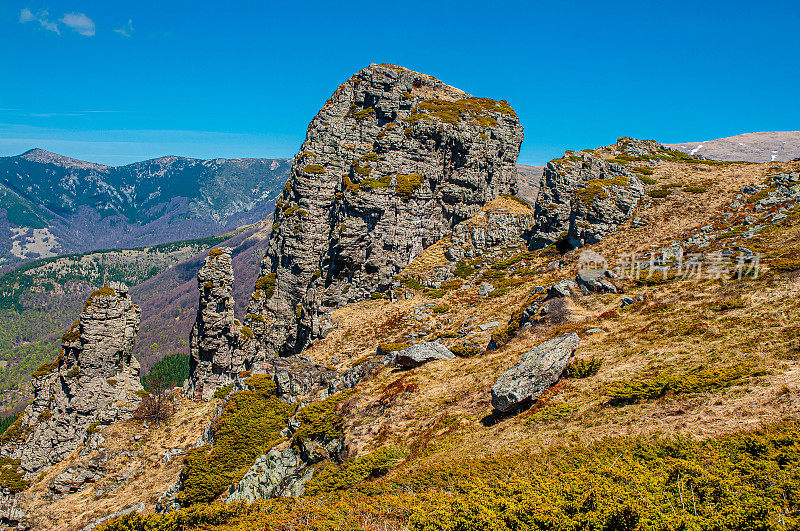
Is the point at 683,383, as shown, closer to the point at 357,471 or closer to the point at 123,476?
the point at 357,471

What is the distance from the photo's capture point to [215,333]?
5356 cm

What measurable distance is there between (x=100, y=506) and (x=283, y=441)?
18.1m

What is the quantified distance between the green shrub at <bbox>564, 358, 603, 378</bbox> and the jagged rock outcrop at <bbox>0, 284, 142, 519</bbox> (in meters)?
44.9

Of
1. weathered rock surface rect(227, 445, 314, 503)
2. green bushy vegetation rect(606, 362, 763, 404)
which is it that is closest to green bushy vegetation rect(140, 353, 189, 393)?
weathered rock surface rect(227, 445, 314, 503)

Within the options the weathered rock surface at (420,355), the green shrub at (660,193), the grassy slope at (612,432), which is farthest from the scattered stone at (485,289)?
the green shrub at (660,193)

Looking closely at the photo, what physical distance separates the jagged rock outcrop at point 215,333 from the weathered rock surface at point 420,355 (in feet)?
104

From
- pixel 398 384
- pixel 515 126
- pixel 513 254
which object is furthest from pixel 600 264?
pixel 515 126

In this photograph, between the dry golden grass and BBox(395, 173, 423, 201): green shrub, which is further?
BBox(395, 173, 423, 201): green shrub

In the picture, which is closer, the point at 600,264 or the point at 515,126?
the point at 600,264

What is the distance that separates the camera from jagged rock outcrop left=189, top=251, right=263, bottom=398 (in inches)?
2090

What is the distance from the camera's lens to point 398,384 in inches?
1096

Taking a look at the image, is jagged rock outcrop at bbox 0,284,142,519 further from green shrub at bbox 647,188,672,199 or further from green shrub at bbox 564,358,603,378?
green shrub at bbox 647,188,672,199

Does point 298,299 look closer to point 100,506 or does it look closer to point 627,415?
point 100,506

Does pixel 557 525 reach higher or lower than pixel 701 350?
lower
